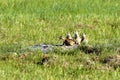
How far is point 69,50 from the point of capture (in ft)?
42.2

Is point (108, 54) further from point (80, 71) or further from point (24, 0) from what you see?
point (24, 0)

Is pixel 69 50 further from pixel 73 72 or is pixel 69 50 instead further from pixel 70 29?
pixel 70 29

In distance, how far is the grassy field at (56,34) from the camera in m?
11.3

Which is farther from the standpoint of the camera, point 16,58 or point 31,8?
point 31,8

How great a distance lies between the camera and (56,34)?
1703 cm

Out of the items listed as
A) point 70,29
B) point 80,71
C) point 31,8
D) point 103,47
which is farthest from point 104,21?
point 80,71

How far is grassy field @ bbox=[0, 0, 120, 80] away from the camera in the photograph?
36.9 feet

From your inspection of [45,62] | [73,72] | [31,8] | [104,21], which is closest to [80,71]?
[73,72]

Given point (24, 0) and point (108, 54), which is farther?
point (24, 0)

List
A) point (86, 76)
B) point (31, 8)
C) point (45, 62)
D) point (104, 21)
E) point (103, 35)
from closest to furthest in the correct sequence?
point (86, 76)
point (45, 62)
point (103, 35)
point (104, 21)
point (31, 8)

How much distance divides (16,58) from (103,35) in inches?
216

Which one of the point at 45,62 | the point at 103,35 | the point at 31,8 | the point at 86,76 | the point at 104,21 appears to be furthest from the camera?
the point at 31,8

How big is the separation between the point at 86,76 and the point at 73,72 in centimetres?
53

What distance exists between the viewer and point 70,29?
1806 cm
